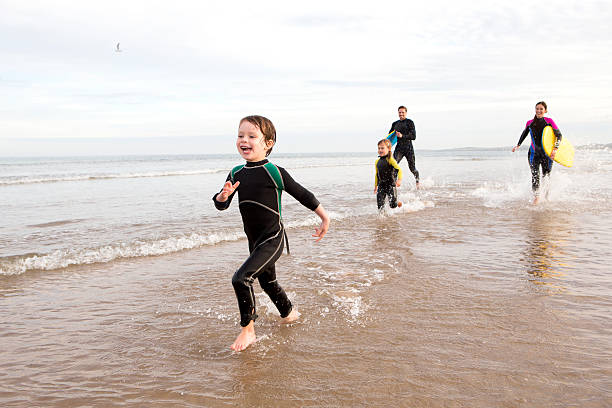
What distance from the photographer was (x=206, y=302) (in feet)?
14.4

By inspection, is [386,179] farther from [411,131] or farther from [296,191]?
[296,191]

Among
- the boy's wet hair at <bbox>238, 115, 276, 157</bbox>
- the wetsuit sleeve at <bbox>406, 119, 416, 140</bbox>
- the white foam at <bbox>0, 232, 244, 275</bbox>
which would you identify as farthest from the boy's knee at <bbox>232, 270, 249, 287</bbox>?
the wetsuit sleeve at <bbox>406, 119, 416, 140</bbox>

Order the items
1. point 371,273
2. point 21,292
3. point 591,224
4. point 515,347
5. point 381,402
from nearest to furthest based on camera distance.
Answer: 1. point 381,402
2. point 515,347
3. point 21,292
4. point 371,273
5. point 591,224

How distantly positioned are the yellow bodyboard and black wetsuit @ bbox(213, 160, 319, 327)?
29.5 feet

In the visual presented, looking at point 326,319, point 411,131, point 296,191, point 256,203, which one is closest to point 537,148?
point 411,131

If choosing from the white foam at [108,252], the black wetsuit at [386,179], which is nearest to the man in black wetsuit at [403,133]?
the black wetsuit at [386,179]

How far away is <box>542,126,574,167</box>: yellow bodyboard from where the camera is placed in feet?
33.3

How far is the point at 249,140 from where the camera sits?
10.9 feet

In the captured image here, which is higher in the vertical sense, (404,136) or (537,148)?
(404,136)

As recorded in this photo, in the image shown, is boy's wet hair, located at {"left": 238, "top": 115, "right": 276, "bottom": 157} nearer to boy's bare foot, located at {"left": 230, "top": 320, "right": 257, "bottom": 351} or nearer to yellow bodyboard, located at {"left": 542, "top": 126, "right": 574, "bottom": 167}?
boy's bare foot, located at {"left": 230, "top": 320, "right": 257, "bottom": 351}

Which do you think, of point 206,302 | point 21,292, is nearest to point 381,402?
point 206,302

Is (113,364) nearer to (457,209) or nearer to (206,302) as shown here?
(206,302)

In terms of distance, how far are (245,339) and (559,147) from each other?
1048 centimetres

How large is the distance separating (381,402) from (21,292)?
453cm
